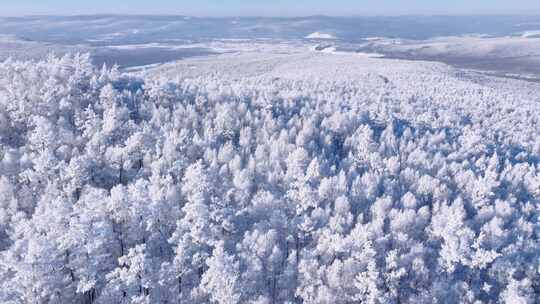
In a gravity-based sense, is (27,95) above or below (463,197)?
above

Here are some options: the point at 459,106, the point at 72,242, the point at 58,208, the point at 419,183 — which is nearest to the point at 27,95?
the point at 58,208

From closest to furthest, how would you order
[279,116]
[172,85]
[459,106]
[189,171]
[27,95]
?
[189,171] → [27,95] → [279,116] → [172,85] → [459,106]

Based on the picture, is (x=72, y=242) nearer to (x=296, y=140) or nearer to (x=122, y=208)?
(x=122, y=208)

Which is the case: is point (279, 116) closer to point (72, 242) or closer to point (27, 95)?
point (27, 95)

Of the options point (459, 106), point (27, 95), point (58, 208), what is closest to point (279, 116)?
point (27, 95)

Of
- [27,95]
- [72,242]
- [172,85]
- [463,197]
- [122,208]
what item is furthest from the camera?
[172,85]

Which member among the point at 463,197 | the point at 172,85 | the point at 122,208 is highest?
the point at 172,85

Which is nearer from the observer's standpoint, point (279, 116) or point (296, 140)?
point (296, 140)
